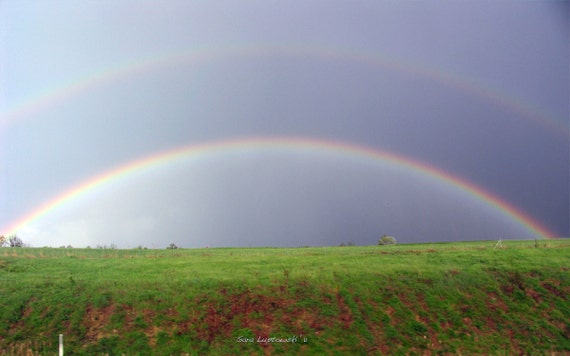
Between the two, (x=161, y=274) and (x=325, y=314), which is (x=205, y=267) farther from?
(x=325, y=314)

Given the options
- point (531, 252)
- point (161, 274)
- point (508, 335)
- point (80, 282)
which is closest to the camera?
point (508, 335)

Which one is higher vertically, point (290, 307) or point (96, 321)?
point (290, 307)

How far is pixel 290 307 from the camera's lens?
1096 inches

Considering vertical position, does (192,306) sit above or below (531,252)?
below

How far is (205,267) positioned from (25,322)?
12172 millimetres

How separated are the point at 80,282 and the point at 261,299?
12498 millimetres

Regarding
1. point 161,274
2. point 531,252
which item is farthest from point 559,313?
point 161,274

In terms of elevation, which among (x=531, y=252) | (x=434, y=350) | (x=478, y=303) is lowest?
(x=434, y=350)

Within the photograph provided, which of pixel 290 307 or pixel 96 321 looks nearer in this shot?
pixel 96 321

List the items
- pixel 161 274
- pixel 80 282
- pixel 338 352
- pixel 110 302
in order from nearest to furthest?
1. pixel 338 352
2. pixel 110 302
3. pixel 80 282
4. pixel 161 274

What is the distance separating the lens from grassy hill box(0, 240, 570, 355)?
24906 mm

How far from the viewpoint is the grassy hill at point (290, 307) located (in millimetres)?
24906

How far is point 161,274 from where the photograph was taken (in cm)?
3216

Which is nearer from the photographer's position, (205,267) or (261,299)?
(261,299)
